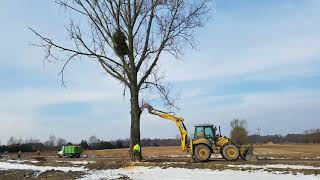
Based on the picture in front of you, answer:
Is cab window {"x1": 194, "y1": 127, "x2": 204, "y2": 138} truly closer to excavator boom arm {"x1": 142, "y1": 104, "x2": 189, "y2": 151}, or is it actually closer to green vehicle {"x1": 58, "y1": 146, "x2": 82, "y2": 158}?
excavator boom arm {"x1": 142, "y1": 104, "x2": 189, "y2": 151}

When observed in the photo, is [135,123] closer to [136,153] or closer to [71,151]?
[136,153]

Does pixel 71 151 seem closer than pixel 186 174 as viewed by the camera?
No

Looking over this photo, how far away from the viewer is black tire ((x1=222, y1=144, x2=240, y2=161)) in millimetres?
30219

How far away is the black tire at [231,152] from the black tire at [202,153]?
3.21ft

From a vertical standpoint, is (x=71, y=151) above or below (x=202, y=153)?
above

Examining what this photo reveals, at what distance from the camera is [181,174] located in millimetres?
23391

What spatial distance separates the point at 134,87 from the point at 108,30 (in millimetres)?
4572

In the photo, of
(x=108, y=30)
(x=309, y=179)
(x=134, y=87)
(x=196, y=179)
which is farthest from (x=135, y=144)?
(x=309, y=179)

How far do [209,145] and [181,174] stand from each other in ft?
26.0

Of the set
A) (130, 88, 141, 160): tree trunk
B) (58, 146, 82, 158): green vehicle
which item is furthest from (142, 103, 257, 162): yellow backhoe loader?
(58, 146, 82, 158): green vehicle

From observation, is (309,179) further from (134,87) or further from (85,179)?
(134,87)

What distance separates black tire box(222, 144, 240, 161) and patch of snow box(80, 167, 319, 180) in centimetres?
583

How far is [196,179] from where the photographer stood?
21.5 meters

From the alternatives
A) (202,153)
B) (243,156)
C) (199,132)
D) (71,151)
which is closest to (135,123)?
(199,132)
